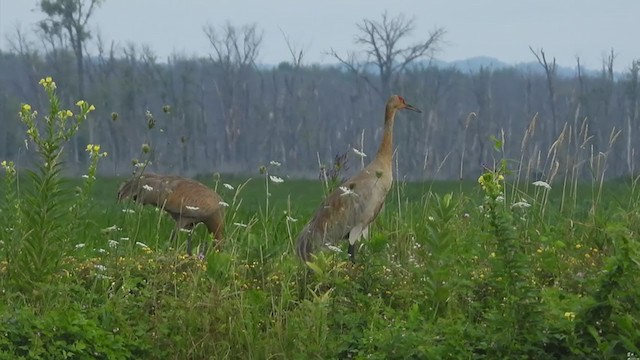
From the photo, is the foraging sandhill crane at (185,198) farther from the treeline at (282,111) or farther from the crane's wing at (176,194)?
the treeline at (282,111)

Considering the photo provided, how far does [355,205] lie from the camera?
9352mm

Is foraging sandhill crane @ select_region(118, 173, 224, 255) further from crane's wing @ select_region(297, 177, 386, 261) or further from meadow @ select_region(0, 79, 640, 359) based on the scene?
meadow @ select_region(0, 79, 640, 359)

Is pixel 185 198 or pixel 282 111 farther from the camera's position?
pixel 282 111

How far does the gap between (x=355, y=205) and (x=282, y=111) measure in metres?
57.9

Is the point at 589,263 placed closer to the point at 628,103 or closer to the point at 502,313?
the point at 502,313

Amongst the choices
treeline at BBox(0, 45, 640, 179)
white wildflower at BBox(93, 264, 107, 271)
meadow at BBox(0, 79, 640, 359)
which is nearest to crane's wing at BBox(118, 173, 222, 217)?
meadow at BBox(0, 79, 640, 359)

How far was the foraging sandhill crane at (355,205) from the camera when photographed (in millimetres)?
9273

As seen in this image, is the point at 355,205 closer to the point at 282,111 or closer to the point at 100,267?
the point at 100,267

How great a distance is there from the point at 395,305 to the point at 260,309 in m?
0.92

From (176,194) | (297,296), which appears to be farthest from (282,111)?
(297,296)

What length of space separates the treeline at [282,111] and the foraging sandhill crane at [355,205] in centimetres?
4663

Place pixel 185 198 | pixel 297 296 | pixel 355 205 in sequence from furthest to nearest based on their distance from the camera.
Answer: pixel 185 198 → pixel 355 205 → pixel 297 296

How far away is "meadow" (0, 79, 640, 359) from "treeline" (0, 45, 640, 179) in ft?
159

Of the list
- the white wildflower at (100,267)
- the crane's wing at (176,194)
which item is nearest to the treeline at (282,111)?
the crane's wing at (176,194)
